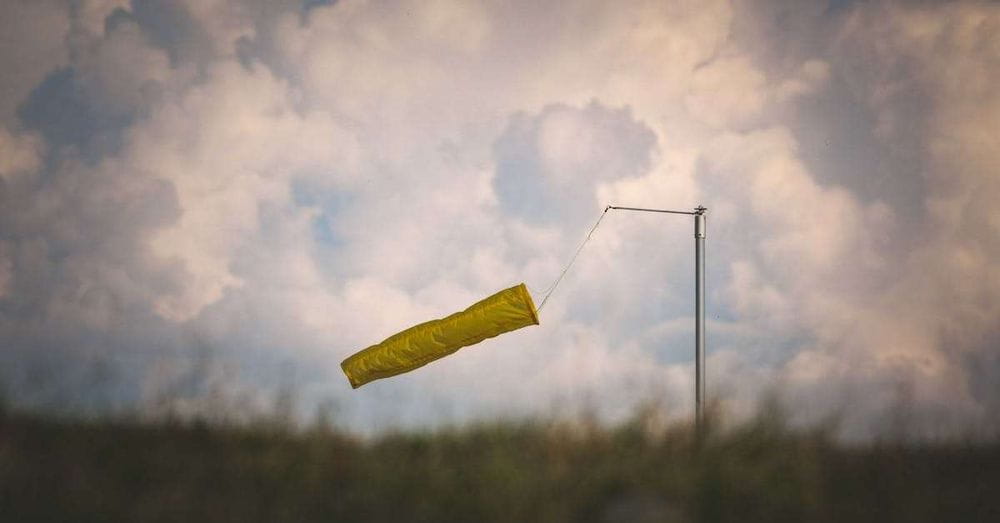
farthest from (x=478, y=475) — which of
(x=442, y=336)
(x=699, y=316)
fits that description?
(x=699, y=316)

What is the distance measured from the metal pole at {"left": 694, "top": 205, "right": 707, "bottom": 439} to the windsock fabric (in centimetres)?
184

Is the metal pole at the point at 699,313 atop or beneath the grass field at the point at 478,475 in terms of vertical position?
atop

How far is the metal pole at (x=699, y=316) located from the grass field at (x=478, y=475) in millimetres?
465

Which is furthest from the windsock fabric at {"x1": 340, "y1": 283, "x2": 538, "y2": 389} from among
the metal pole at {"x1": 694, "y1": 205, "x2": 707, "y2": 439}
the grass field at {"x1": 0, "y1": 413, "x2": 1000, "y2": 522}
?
the metal pole at {"x1": 694, "y1": 205, "x2": 707, "y2": 439}

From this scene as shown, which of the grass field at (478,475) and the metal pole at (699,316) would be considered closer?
the grass field at (478,475)

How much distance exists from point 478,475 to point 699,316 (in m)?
3.58

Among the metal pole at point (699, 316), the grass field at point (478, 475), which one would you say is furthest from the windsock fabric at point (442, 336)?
the metal pole at point (699, 316)

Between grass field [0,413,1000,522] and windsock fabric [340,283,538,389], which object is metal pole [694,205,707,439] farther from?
windsock fabric [340,283,538,389]

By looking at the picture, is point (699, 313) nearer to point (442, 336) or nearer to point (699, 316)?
point (699, 316)

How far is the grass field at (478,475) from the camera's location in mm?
6027

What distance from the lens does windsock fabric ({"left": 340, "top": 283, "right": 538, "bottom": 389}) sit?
8688mm

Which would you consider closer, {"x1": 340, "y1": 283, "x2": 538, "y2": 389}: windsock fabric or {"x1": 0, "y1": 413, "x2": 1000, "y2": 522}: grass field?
{"x1": 0, "y1": 413, "x2": 1000, "y2": 522}: grass field

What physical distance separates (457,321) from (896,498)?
14.8 ft

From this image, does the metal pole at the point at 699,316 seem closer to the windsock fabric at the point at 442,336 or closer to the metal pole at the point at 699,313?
the metal pole at the point at 699,313
